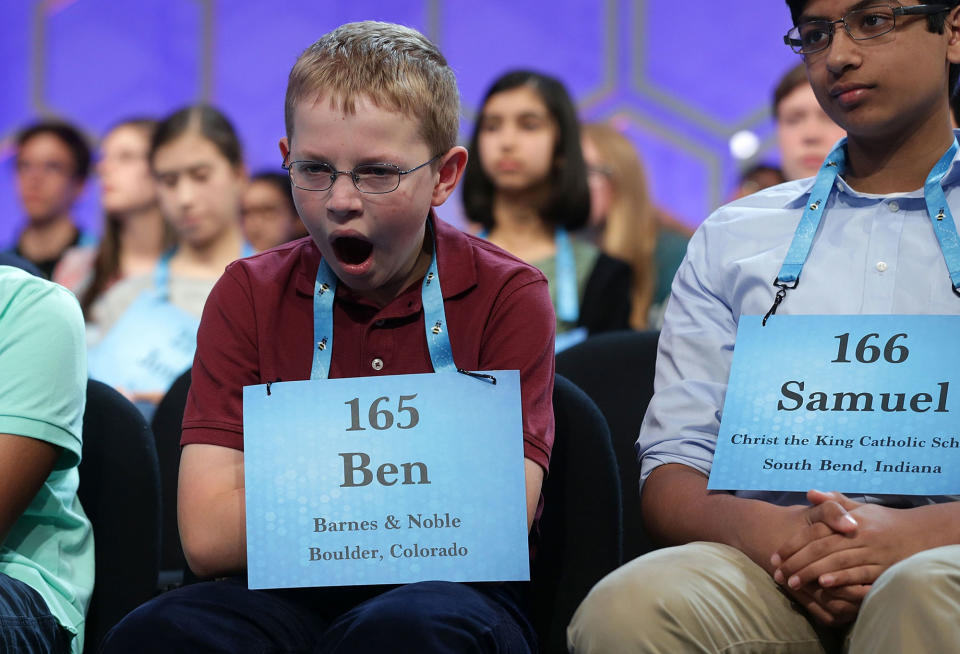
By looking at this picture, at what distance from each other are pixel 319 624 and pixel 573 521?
47cm

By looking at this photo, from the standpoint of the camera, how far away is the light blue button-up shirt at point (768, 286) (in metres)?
1.81

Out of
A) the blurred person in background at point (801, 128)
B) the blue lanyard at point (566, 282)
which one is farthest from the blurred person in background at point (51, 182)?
→ the blurred person in background at point (801, 128)

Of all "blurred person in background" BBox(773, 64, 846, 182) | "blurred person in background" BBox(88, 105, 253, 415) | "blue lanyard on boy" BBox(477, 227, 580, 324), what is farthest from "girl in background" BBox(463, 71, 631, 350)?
"blurred person in background" BBox(88, 105, 253, 415)

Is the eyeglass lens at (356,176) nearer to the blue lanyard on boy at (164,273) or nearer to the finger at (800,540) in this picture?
the finger at (800,540)

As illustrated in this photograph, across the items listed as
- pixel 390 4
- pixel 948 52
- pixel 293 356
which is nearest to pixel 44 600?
pixel 293 356

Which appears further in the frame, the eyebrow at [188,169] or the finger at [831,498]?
the eyebrow at [188,169]

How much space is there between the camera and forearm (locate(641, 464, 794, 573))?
1.64 metres

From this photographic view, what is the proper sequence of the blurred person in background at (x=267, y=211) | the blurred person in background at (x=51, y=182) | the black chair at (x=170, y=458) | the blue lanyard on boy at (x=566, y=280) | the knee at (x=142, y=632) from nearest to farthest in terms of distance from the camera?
the knee at (x=142, y=632) < the black chair at (x=170, y=458) < the blue lanyard on boy at (x=566, y=280) < the blurred person in background at (x=267, y=211) < the blurred person in background at (x=51, y=182)

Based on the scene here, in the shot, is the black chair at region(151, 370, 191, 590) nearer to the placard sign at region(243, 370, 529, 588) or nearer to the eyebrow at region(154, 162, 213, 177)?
the placard sign at region(243, 370, 529, 588)

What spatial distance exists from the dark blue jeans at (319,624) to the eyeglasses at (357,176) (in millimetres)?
563

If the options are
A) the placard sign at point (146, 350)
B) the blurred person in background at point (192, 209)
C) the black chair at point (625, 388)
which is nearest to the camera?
the black chair at point (625, 388)

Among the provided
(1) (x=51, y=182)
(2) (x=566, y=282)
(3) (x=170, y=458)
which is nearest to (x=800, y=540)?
(3) (x=170, y=458)

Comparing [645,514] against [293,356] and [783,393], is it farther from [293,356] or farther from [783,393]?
[293,356]

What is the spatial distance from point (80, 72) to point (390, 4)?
1.54 metres
